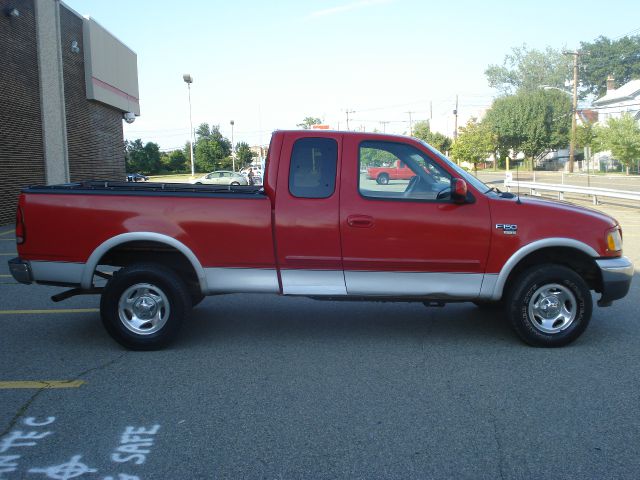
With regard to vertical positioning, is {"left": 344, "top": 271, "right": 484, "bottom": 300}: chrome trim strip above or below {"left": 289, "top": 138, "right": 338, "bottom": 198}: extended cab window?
below

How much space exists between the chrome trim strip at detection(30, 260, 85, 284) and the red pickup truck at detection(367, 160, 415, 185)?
115 inches

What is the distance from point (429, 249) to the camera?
5945 mm

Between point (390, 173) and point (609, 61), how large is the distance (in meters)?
117

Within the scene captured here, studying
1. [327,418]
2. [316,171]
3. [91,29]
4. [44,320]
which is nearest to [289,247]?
[316,171]

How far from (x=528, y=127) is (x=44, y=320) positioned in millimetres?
66049

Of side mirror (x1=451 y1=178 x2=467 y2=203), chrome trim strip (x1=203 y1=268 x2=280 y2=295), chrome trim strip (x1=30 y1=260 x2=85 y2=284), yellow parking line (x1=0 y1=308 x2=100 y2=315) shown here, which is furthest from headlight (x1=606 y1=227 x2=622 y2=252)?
yellow parking line (x1=0 y1=308 x2=100 y2=315)

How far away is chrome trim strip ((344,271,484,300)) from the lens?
6.00 metres

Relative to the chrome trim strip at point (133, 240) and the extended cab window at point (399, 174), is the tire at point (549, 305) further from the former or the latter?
the chrome trim strip at point (133, 240)

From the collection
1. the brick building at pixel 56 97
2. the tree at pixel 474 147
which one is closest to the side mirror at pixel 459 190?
the brick building at pixel 56 97

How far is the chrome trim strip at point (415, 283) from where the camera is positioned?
236 inches

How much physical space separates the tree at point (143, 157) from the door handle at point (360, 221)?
7149 centimetres

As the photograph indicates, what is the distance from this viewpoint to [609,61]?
109m

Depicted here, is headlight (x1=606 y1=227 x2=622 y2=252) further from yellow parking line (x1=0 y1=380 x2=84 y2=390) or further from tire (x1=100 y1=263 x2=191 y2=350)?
yellow parking line (x1=0 y1=380 x2=84 y2=390)

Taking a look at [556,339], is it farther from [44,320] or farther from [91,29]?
[91,29]
